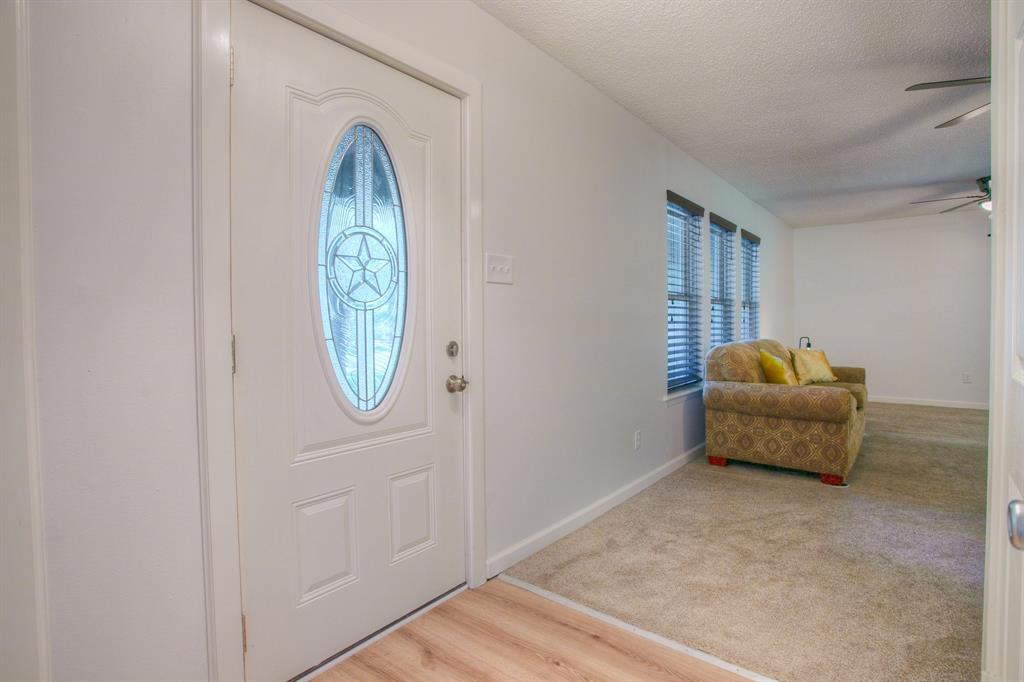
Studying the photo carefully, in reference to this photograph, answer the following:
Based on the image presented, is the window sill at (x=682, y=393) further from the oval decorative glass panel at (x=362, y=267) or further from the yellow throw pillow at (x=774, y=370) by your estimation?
the oval decorative glass panel at (x=362, y=267)

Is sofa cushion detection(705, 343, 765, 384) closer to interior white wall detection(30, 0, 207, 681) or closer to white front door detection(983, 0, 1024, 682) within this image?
white front door detection(983, 0, 1024, 682)

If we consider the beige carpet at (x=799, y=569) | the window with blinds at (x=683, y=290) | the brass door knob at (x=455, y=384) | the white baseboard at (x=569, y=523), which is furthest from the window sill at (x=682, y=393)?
the brass door knob at (x=455, y=384)

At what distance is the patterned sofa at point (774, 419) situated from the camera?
3369 mm

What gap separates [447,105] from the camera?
2031mm

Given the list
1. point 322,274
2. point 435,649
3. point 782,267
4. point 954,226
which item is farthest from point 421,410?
point 954,226

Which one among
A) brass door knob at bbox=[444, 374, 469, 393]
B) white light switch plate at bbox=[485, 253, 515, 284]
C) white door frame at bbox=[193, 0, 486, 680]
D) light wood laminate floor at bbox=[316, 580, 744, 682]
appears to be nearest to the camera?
white door frame at bbox=[193, 0, 486, 680]

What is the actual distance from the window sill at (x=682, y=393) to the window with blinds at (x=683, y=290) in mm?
38

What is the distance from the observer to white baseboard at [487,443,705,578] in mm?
2283

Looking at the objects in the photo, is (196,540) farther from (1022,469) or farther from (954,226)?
(954,226)

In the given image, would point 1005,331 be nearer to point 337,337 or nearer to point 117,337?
point 337,337

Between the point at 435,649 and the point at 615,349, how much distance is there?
1912 millimetres

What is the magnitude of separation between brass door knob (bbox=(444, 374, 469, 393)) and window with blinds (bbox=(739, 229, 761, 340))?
419 centimetres

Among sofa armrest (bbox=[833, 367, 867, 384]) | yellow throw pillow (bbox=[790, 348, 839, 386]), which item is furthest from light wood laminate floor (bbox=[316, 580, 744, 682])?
sofa armrest (bbox=[833, 367, 867, 384])

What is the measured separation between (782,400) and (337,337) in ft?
10.0
